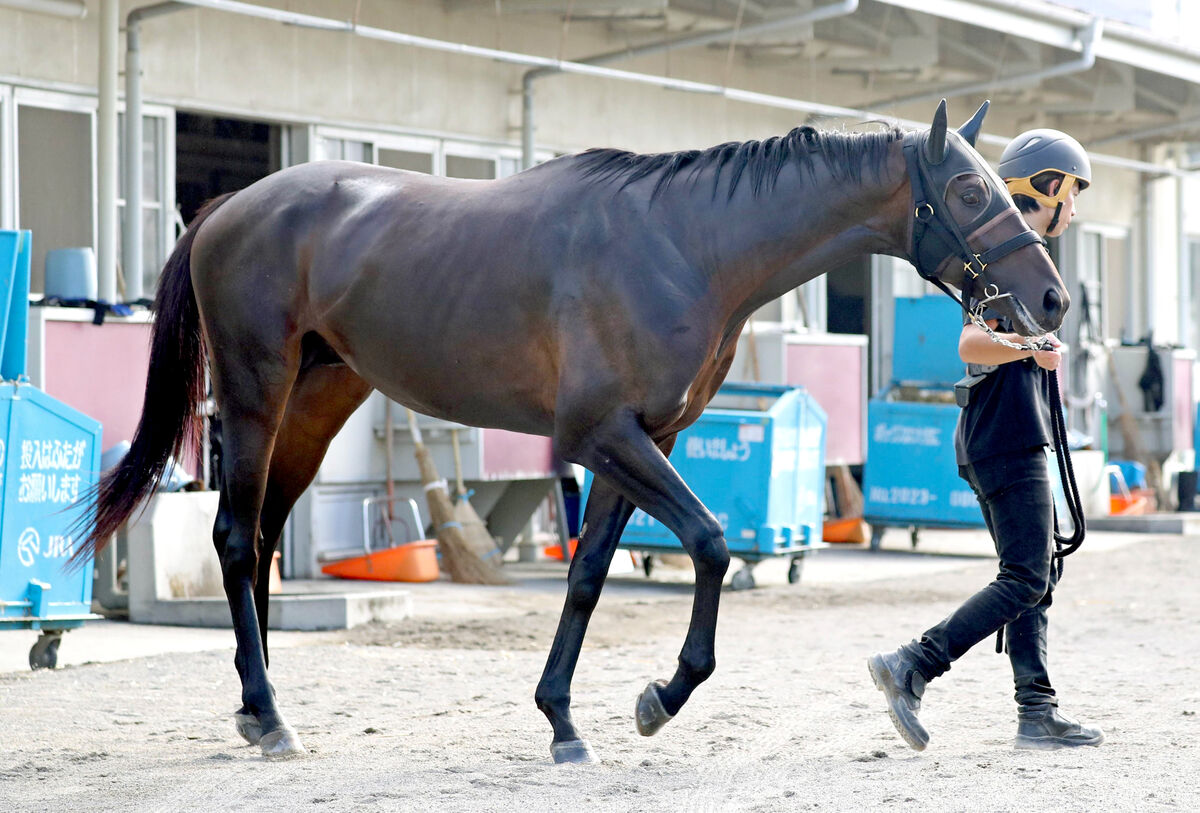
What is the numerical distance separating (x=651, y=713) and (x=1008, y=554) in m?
1.22

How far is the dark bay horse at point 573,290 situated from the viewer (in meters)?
4.52

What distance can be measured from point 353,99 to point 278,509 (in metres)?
6.29

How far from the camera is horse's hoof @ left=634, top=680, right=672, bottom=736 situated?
4609mm

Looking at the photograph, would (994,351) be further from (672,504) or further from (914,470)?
(914,470)

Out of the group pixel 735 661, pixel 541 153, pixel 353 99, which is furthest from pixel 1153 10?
pixel 735 661

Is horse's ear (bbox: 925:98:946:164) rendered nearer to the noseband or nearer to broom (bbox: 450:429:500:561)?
the noseband

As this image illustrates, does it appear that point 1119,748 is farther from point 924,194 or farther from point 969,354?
point 924,194

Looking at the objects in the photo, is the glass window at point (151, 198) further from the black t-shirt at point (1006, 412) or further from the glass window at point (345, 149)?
the black t-shirt at point (1006, 412)

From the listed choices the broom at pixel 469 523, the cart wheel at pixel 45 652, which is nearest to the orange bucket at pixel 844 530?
the broom at pixel 469 523

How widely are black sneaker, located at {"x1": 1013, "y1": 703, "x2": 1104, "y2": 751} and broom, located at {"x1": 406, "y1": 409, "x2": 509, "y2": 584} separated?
612 cm

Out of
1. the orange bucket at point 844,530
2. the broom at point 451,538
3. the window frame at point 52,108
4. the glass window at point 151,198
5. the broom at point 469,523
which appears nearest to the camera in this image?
the window frame at point 52,108

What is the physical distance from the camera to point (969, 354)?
4.80 m

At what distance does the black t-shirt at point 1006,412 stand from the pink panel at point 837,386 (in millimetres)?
8562

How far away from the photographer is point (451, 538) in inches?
424
